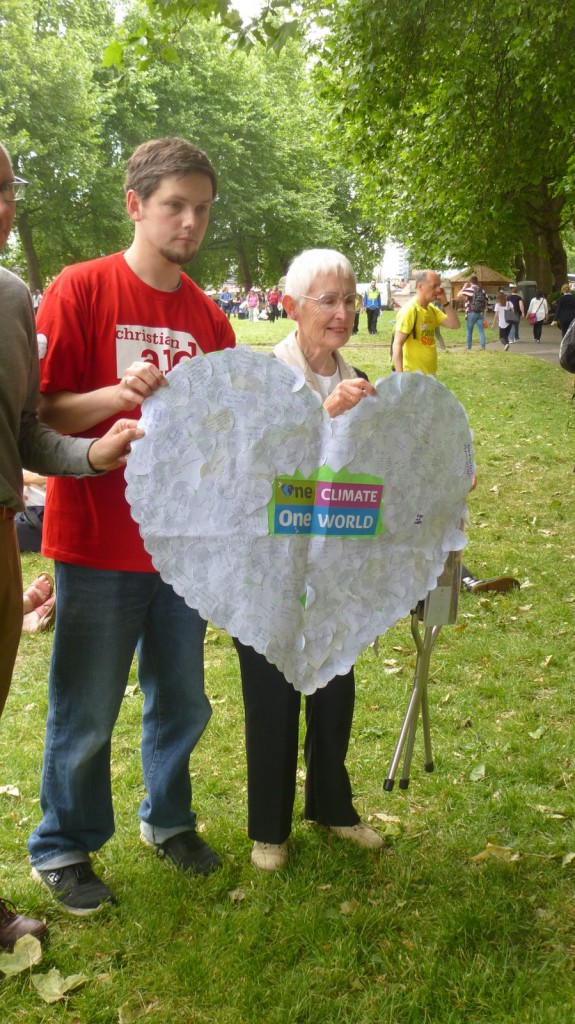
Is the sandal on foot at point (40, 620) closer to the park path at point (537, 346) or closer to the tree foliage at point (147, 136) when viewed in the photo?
the park path at point (537, 346)

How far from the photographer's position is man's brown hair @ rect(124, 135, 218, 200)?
2721 mm

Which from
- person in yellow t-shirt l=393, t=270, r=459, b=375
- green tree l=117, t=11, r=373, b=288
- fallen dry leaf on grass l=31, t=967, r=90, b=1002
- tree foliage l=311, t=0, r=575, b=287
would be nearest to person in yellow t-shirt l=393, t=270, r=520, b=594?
person in yellow t-shirt l=393, t=270, r=459, b=375

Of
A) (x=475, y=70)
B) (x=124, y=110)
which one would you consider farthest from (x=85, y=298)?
(x=124, y=110)

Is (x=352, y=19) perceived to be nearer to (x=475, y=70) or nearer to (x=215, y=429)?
(x=475, y=70)

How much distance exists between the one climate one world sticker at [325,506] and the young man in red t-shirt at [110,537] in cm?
47

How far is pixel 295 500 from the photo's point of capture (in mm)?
2689

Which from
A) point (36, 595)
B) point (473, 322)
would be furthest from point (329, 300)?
point (473, 322)

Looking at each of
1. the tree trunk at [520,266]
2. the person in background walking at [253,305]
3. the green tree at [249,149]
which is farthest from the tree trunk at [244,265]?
the tree trunk at [520,266]

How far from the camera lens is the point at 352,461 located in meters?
2.68

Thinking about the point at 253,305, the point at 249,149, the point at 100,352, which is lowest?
the point at 100,352

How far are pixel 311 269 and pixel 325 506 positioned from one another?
777 mm

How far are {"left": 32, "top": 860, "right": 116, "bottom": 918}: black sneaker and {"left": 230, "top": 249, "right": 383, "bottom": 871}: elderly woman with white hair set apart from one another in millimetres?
589

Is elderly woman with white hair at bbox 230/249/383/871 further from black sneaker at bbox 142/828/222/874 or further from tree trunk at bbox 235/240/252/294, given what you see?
tree trunk at bbox 235/240/252/294

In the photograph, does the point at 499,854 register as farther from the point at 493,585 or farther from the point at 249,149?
the point at 249,149
